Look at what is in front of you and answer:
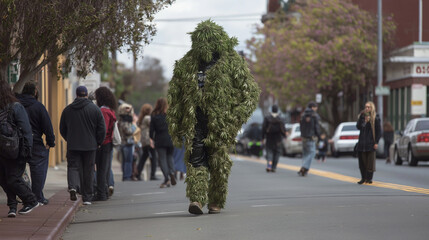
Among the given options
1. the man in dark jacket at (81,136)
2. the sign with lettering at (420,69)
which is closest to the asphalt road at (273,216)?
the man in dark jacket at (81,136)

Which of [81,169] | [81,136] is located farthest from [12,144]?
[81,169]

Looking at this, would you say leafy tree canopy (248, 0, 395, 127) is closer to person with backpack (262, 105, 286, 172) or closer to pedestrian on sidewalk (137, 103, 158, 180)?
person with backpack (262, 105, 286, 172)

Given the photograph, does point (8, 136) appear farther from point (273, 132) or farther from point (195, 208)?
point (273, 132)

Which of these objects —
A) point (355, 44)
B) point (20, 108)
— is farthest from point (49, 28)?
point (355, 44)

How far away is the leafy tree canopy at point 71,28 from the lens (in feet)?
44.1

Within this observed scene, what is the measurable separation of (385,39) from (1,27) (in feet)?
130

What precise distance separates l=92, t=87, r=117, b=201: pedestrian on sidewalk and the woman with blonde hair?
4.99m

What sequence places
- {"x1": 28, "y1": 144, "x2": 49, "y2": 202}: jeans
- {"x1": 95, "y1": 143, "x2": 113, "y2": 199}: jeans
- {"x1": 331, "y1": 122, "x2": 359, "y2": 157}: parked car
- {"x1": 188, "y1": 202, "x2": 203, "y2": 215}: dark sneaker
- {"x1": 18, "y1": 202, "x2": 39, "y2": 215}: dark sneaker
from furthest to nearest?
{"x1": 331, "y1": 122, "x2": 359, "y2": 157}: parked car, {"x1": 95, "y1": 143, "x2": 113, "y2": 199}: jeans, {"x1": 28, "y1": 144, "x2": 49, "y2": 202}: jeans, {"x1": 18, "y1": 202, "x2": 39, "y2": 215}: dark sneaker, {"x1": 188, "y1": 202, "x2": 203, "y2": 215}: dark sneaker

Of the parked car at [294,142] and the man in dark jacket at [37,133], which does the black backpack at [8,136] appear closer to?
the man in dark jacket at [37,133]

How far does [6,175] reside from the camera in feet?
35.5

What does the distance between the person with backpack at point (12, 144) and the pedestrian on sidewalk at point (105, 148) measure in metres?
3.44

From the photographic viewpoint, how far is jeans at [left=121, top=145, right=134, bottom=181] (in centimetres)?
2127

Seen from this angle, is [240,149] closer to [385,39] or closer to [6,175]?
[385,39]

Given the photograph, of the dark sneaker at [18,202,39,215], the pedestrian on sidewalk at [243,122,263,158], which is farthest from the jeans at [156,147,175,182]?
the pedestrian on sidewalk at [243,122,263,158]
